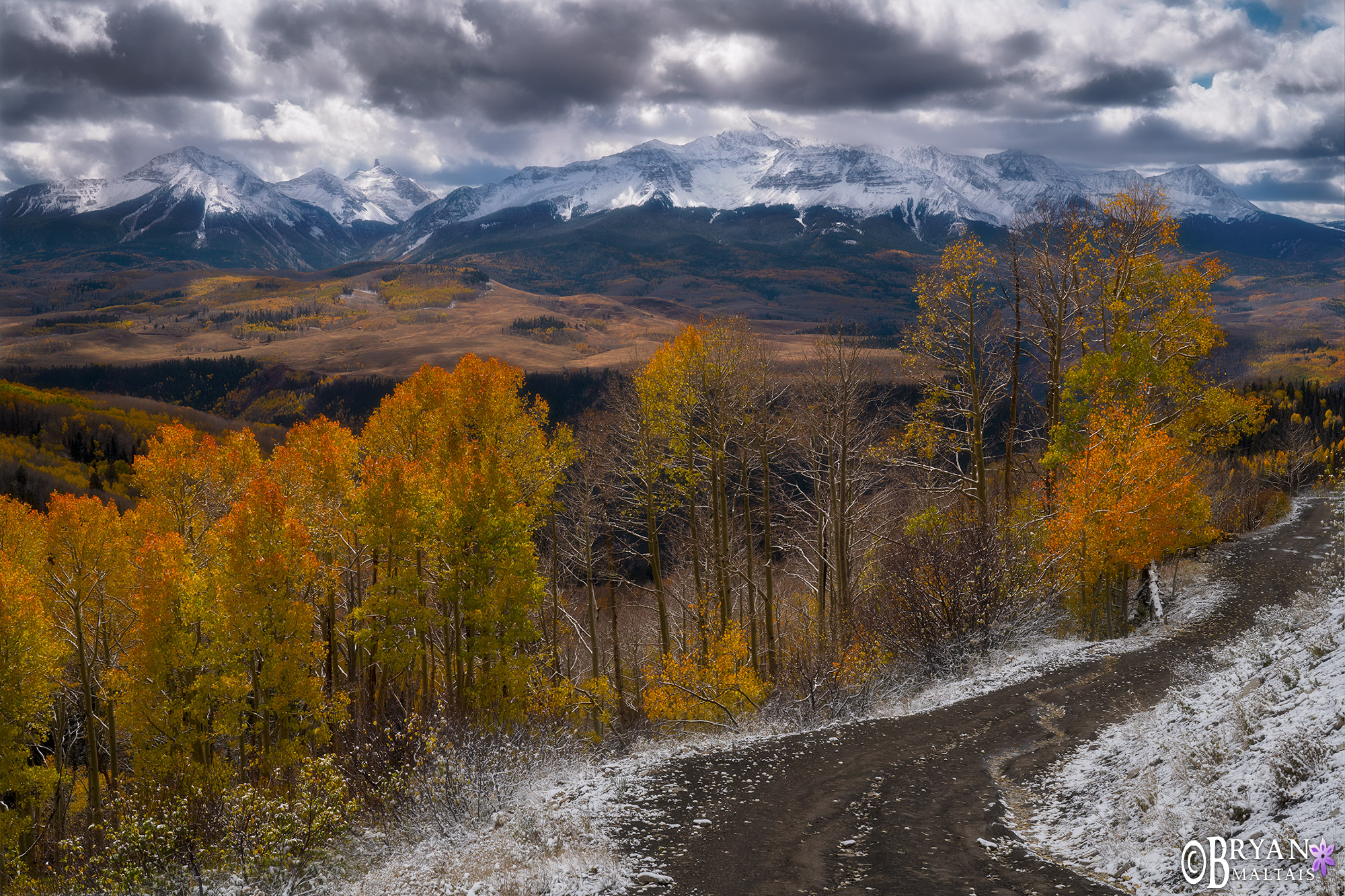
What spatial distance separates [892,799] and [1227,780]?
4581mm

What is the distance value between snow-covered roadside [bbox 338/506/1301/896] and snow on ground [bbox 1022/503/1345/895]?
5.33m

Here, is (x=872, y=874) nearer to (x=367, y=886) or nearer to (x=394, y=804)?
(x=367, y=886)

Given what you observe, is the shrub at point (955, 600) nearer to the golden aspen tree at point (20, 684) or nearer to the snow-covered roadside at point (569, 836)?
the snow-covered roadside at point (569, 836)

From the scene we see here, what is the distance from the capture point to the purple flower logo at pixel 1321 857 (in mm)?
6594

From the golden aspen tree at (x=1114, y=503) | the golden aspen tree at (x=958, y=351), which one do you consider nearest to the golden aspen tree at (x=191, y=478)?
the golden aspen tree at (x=958, y=351)

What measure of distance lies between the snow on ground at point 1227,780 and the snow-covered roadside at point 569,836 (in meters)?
5.33

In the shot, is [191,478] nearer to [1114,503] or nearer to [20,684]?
[20,684]

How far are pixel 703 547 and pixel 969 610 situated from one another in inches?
503

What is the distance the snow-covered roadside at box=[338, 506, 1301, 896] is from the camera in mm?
9625

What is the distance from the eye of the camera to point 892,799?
11.7 meters

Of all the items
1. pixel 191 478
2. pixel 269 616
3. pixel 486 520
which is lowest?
pixel 269 616

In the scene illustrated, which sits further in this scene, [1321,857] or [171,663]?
[171,663]

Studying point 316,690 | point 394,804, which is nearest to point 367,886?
point 394,804

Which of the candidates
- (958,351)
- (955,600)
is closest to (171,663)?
(955,600)
